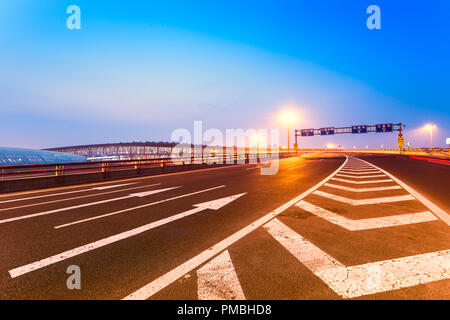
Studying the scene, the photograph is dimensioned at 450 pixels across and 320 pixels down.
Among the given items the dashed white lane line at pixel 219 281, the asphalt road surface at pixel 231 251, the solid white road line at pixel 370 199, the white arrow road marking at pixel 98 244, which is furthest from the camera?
the solid white road line at pixel 370 199

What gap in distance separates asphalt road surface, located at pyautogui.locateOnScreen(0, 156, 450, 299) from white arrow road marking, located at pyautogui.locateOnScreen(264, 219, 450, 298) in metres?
0.01

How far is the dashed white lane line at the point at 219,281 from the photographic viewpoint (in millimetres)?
2264

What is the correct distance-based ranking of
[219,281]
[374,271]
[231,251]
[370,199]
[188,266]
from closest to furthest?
[219,281], [374,271], [188,266], [231,251], [370,199]

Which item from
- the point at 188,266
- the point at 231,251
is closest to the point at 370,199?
the point at 231,251

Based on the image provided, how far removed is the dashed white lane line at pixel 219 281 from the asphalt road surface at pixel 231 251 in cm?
1

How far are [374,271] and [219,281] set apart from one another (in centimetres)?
195

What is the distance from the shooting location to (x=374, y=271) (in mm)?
2672

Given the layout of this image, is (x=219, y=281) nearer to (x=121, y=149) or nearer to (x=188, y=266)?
(x=188, y=266)

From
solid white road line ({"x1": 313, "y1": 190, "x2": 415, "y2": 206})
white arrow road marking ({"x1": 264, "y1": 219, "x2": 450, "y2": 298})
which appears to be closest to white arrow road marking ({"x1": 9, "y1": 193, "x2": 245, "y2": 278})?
white arrow road marking ({"x1": 264, "y1": 219, "x2": 450, "y2": 298})

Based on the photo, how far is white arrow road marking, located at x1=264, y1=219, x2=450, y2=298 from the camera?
2.36 metres

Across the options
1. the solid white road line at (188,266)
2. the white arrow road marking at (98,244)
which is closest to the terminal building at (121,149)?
the white arrow road marking at (98,244)

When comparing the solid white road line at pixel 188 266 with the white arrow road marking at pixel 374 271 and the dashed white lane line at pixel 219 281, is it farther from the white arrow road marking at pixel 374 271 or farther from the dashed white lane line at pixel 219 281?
the white arrow road marking at pixel 374 271

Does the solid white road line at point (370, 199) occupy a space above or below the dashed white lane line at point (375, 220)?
above
